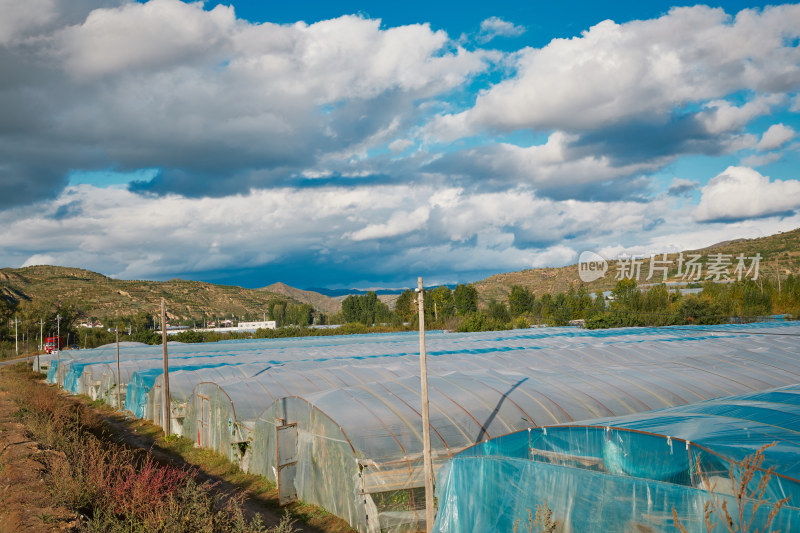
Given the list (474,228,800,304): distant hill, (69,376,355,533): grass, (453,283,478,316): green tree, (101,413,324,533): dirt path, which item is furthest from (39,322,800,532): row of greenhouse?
(474,228,800,304): distant hill

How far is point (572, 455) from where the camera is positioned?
28.8 feet

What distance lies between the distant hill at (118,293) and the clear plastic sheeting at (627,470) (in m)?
116

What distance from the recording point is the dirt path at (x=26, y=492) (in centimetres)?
1065

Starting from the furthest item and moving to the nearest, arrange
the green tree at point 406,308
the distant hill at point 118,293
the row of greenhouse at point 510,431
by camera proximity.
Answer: the distant hill at point 118,293
the green tree at point 406,308
the row of greenhouse at point 510,431

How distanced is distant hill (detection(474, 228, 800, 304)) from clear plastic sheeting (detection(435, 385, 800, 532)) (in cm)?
8996

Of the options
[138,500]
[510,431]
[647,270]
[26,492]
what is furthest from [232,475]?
[647,270]

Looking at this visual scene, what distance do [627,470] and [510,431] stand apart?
6.09 meters

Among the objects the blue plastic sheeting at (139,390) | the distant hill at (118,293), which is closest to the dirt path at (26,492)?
the blue plastic sheeting at (139,390)

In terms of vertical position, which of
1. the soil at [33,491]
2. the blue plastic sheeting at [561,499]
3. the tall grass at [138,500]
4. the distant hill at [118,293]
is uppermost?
the distant hill at [118,293]

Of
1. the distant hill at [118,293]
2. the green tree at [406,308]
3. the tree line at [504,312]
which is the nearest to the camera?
the tree line at [504,312]

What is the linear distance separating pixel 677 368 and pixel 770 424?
37.5ft

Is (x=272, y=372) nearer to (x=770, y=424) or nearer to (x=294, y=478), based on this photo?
(x=294, y=478)

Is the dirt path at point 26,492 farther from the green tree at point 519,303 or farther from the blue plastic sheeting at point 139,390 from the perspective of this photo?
the green tree at point 519,303

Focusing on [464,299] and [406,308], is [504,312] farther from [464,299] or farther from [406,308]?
[406,308]
